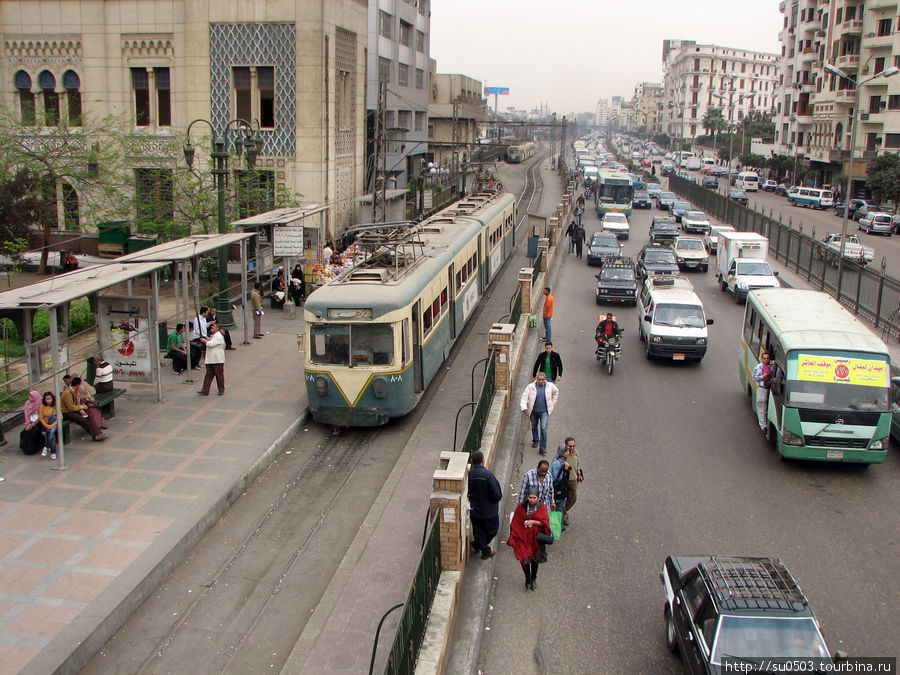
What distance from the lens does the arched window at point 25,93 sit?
1416 inches

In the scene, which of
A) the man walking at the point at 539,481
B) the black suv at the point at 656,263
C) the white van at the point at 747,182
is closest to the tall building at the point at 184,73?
the black suv at the point at 656,263

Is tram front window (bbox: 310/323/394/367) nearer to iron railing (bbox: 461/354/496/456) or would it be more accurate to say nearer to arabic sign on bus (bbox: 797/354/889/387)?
iron railing (bbox: 461/354/496/456)

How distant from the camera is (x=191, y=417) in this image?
1592cm

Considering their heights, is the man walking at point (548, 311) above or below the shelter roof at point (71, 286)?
below

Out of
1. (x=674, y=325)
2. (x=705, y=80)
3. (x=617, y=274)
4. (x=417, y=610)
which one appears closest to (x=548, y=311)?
(x=674, y=325)

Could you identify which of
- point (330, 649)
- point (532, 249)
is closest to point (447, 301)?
point (330, 649)

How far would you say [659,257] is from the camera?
108 ft

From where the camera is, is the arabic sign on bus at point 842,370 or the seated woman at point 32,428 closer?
the seated woman at point 32,428

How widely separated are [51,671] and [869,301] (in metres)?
26.0

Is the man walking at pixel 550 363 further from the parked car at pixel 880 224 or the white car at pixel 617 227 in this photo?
the parked car at pixel 880 224

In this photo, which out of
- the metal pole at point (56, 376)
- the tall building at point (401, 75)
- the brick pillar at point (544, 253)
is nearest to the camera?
the metal pole at point (56, 376)

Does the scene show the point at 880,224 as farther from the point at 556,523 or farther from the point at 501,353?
the point at 556,523

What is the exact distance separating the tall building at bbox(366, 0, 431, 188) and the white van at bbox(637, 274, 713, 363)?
30.0 metres

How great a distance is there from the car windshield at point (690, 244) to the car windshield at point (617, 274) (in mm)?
9356
